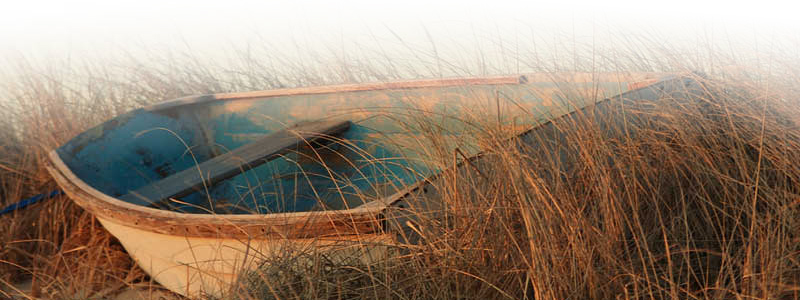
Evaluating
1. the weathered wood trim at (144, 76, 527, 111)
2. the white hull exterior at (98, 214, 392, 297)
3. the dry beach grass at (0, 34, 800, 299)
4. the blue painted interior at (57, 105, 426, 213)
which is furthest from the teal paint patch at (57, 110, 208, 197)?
the white hull exterior at (98, 214, 392, 297)

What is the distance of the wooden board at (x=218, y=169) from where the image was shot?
2662mm

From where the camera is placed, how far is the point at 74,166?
116 inches

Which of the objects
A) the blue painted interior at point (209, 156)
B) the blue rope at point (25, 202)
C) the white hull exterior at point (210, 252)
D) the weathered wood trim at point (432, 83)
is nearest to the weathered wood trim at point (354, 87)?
the weathered wood trim at point (432, 83)

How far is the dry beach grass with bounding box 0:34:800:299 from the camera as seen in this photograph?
Answer: 1382 mm

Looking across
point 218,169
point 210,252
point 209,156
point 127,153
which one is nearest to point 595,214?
point 210,252

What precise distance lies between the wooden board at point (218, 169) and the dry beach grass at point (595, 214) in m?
0.36

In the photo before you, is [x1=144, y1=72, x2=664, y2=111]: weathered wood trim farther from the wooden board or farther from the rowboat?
the wooden board

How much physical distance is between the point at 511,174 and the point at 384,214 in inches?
15.9

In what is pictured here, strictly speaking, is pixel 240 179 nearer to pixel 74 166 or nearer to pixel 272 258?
pixel 74 166

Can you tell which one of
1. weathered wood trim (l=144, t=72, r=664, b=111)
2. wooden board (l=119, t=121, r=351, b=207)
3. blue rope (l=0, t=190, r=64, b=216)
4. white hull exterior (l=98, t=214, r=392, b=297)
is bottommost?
white hull exterior (l=98, t=214, r=392, b=297)

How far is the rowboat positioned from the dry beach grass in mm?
108

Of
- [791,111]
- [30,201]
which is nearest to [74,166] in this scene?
[30,201]

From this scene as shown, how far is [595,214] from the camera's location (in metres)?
1.45

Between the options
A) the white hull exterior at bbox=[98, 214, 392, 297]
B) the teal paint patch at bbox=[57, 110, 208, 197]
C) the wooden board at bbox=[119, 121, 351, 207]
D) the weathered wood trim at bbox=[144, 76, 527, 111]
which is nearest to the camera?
the white hull exterior at bbox=[98, 214, 392, 297]
